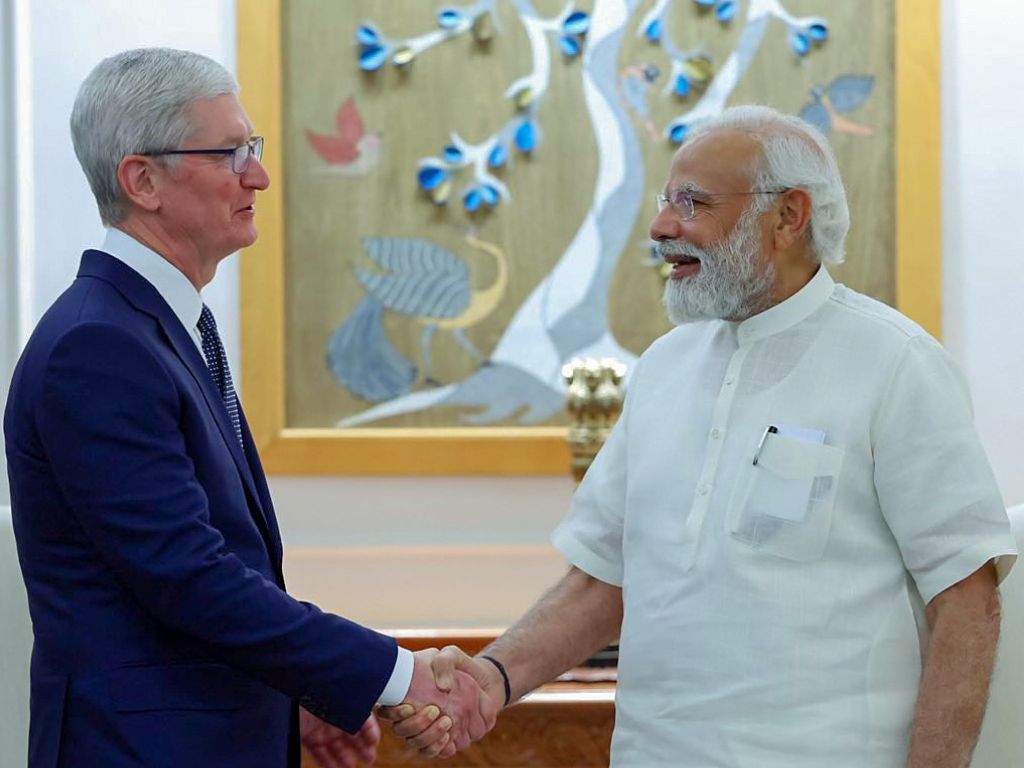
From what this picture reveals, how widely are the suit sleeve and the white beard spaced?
0.78 m

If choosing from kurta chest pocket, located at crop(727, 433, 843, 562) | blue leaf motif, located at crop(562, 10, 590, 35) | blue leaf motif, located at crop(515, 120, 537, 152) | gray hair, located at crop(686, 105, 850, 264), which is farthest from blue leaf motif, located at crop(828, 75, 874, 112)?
kurta chest pocket, located at crop(727, 433, 843, 562)

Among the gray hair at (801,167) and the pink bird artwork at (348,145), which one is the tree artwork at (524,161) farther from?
the gray hair at (801,167)

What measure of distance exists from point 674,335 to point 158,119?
873 millimetres

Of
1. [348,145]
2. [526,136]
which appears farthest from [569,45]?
[348,145]

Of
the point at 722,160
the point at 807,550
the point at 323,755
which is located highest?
the point at 722,160

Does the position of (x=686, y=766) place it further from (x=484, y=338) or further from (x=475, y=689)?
(x=484, y=338)

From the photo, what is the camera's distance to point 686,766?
6.61ft

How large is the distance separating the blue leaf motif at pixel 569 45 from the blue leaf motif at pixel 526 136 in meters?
0.20

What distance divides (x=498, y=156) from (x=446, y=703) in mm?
1821

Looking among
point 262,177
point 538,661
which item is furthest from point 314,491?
point 262,177

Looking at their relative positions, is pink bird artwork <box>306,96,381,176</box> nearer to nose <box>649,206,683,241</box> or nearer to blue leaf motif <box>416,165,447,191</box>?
blue leaf motif <box>416,165,447,191</box>

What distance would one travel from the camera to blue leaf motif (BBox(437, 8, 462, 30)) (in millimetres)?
3682

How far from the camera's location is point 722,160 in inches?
85.5

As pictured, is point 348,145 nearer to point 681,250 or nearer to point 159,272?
point 681,250
